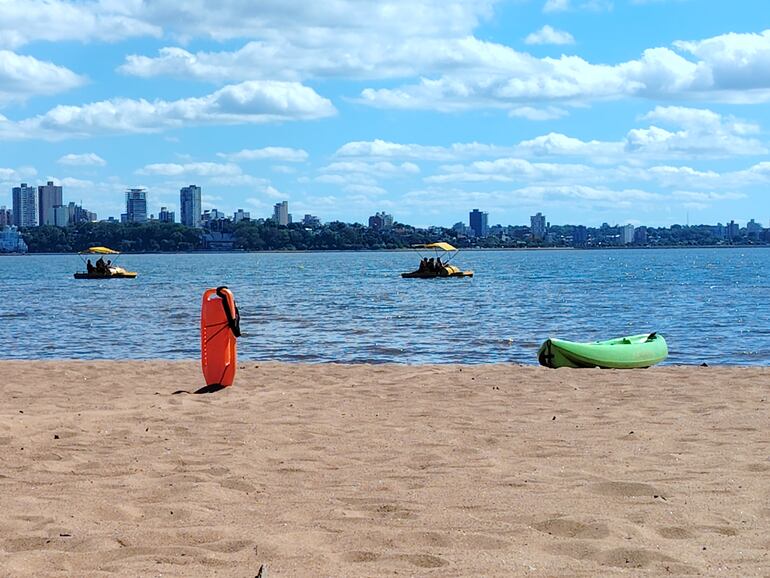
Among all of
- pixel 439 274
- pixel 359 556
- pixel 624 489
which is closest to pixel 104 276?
pixel 439 274

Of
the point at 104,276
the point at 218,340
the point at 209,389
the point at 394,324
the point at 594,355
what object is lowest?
the point at 104,276

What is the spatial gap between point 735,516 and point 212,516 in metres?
3.04

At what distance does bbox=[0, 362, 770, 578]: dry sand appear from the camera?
17.1 ft

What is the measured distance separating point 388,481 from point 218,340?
6013 mm

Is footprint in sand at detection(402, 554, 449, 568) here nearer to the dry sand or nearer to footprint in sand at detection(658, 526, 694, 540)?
the dry sand

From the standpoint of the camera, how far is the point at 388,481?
22.7ft

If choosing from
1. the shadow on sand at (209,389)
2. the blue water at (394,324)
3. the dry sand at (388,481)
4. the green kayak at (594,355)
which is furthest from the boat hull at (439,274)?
the dry sand at (388,481)

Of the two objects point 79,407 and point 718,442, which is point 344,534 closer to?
point 718,442

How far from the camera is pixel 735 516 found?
5.89 metres

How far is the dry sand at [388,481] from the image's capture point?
17.1 feet

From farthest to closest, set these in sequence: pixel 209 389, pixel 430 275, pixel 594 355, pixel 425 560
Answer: pixel 430 275 < pixel 594 355 < pixel 209 389 < pixel 425 560

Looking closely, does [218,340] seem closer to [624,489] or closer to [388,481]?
[388,481]

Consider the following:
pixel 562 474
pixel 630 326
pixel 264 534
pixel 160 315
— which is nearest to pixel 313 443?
pixel 562 474

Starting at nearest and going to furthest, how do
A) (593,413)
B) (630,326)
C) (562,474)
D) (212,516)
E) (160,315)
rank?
(212,516), (562,474), (593,413), (630,326), (160,315)
